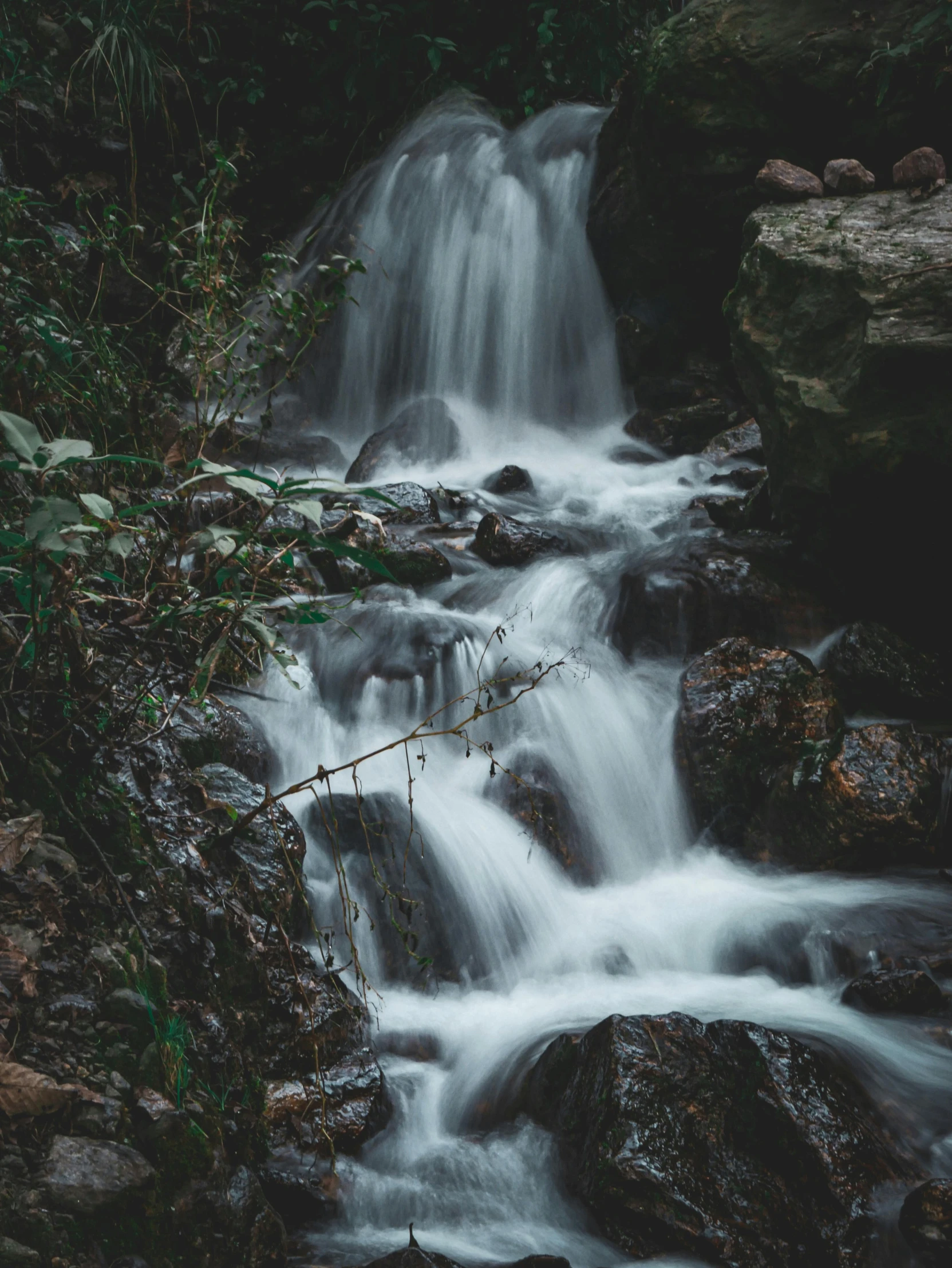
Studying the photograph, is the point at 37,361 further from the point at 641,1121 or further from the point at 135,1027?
the point at 641,1121

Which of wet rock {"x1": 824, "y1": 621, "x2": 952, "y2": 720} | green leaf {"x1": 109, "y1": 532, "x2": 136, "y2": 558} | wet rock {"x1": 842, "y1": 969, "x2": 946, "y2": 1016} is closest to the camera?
green leaf {"x1": 109, "y1": 532, "x2": 136, "y2": 558}

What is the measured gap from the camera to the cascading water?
262 centimetres

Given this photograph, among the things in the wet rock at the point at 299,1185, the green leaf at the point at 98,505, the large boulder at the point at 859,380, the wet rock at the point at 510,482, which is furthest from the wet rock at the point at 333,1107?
the wet rock at the point at 510,482

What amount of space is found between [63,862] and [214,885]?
64 cm

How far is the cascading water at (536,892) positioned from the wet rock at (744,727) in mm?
153

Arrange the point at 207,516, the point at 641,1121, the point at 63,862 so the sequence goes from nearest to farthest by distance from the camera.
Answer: the point at 63,862
the point at 641,1121
the point at 207,516

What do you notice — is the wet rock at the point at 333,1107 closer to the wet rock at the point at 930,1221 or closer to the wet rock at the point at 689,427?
the wet rock at the point at 930,1221

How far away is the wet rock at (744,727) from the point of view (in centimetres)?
452

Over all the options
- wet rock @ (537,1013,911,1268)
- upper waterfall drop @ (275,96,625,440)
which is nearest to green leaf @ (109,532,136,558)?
wet rock @ (537,1013,911,1268)

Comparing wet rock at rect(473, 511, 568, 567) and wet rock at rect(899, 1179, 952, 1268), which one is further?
wet rock at rect(473, 511, 568, 567)

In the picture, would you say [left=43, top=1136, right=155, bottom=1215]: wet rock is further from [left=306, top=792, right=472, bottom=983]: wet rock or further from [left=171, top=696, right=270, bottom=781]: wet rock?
[left=306, top=792, right=472, bottom=983]: wet rock

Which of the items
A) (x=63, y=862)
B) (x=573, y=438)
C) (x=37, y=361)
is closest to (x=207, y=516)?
(x=37, y=361)

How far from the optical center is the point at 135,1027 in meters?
1.82

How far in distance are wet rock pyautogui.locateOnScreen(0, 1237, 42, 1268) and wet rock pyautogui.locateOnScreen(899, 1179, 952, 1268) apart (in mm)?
1965
